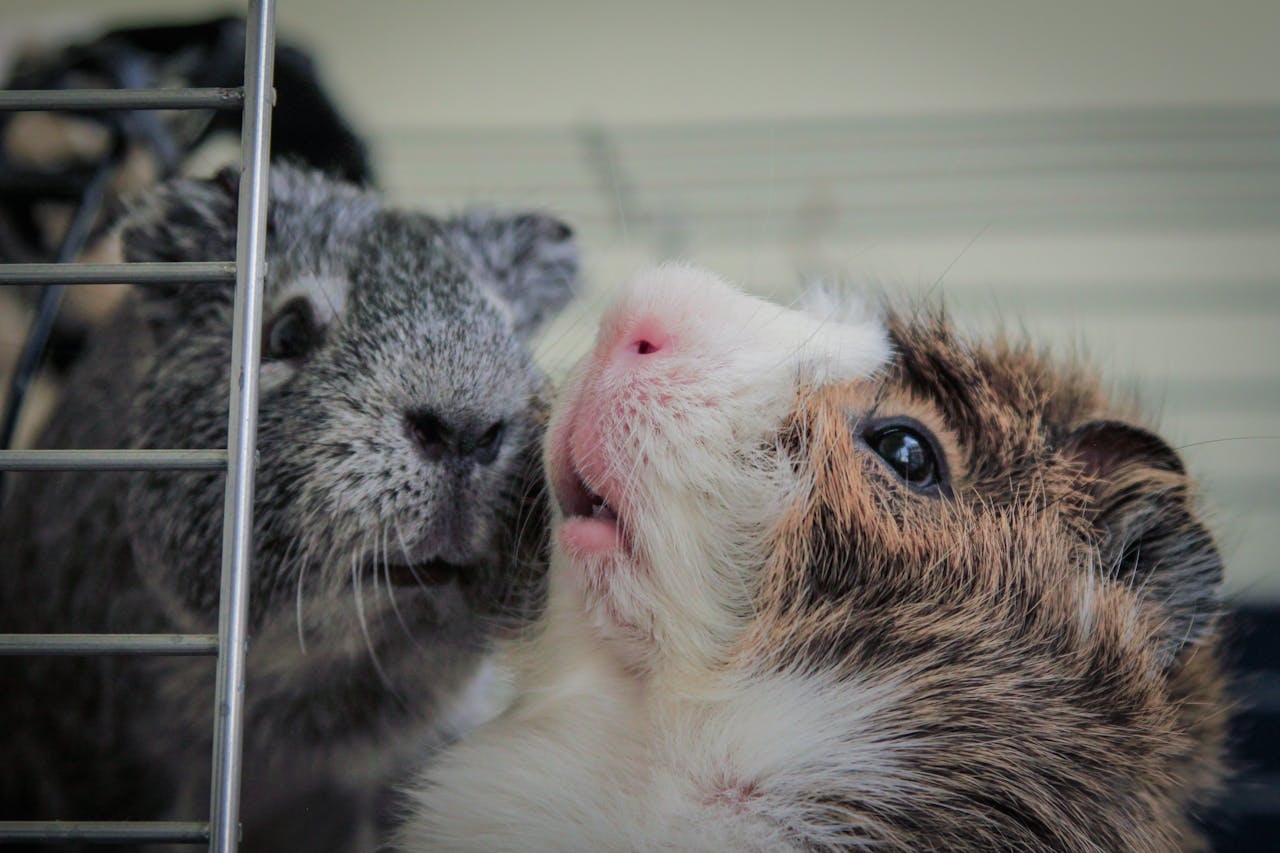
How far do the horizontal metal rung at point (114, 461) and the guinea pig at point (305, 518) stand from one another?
0.18 meters

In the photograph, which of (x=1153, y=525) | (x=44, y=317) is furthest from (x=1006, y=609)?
(x=44, y=317)

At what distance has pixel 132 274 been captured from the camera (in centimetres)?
88

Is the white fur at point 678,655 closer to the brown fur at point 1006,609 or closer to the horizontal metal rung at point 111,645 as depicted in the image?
the brown fur at point 1006,609

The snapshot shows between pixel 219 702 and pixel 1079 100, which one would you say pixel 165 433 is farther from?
pixel 1079 100

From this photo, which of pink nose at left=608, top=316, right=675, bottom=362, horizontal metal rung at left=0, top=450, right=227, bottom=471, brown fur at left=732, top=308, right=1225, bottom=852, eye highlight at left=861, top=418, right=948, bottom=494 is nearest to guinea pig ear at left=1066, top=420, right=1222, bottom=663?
brown fur at left=732, top=308, right=1225, bottom=852

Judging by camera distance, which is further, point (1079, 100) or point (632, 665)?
point (1079, 100)

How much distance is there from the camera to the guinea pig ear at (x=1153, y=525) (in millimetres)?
978

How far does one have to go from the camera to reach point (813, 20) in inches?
47.4

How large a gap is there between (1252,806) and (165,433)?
1417mm

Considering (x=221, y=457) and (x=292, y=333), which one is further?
(x=292, y=333)

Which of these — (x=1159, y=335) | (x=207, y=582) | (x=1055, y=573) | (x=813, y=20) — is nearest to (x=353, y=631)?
(x=207, y=582)

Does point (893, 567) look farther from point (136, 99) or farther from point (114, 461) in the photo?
point (136, 99)

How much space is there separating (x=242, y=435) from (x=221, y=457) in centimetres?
3

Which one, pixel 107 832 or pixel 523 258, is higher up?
pixel 523 258
